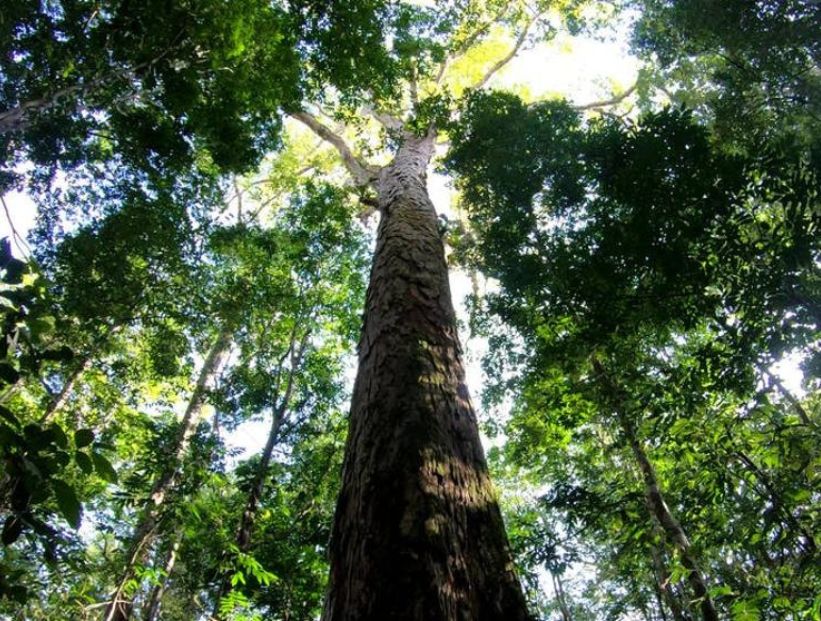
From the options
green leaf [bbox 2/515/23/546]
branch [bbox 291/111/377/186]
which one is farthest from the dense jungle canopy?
branch [bbox 291/111/377/186]

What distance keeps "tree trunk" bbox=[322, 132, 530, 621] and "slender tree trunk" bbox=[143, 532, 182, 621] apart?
2957 mm

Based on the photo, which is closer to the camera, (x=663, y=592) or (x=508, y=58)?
(x=663, y=592)

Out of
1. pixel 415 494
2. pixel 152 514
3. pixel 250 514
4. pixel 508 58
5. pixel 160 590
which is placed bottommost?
pixel 415 494

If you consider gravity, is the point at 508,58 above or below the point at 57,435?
above

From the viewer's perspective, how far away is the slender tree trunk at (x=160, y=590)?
451cm

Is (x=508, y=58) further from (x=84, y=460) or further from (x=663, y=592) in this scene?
(x=84, y=460)

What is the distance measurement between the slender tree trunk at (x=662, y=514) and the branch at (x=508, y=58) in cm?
1187

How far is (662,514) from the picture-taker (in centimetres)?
507

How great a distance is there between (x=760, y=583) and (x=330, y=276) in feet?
22.2

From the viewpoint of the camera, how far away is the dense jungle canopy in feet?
7.29

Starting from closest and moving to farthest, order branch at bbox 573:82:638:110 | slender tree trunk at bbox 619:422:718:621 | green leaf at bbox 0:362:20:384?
green leaf at bbox 0:362:20:384
slender tree trunk at bbox 619:422:718:621
branch at bbox 573:82:638:110

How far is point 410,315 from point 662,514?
3.82 m

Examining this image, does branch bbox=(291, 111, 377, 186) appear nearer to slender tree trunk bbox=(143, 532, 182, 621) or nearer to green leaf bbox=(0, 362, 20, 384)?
slender tree trunk bbox=(143, 532, 182, 621)

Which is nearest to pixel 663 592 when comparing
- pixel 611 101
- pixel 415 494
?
pixel 415 494
